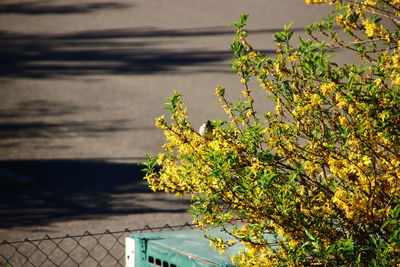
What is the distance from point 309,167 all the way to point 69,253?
2859mm

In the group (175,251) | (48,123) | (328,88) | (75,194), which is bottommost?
(175,251)

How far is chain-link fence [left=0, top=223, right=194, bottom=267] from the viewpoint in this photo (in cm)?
450

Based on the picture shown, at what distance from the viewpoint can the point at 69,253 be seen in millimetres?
4660

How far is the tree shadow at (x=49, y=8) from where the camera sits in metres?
14.6

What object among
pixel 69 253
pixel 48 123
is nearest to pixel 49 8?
pixel 48 123

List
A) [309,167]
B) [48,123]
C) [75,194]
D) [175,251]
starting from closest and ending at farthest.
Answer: [309,167] < [175,251] < [75,194] < [48,123]

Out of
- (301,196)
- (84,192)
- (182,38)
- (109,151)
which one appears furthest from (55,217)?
(182,38)

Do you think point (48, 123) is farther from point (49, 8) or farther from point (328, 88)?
point (49, 8)

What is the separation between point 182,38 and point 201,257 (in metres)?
9.93

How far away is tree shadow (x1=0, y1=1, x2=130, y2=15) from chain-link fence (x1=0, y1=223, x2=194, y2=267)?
10477mm

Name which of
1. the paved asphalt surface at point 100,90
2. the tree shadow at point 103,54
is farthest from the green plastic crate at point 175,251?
the tree shadow at point 103,54

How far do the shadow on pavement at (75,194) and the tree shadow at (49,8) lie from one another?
28.5ft

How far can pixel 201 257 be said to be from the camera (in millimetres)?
2488

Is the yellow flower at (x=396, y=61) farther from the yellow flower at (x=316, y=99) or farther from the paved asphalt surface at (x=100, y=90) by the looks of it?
the paved asphalt surface at (x=100, y=90)
